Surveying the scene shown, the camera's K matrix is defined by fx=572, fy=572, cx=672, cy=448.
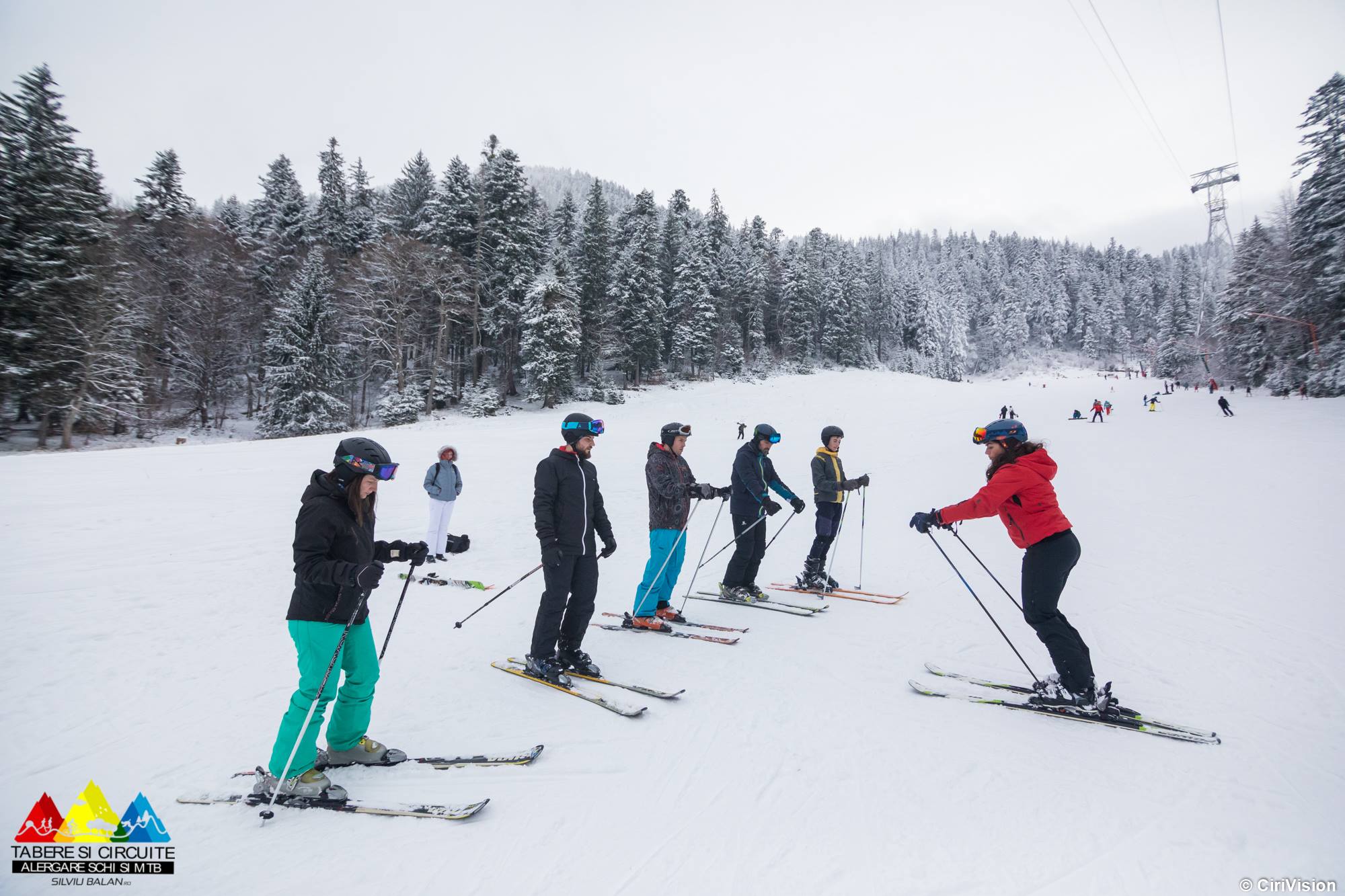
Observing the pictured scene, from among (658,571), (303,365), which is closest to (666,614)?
(658,571)

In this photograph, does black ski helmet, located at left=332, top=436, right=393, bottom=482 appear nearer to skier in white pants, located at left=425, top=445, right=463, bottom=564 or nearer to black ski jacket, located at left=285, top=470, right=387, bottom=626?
black ski jacket, located at left=285, top=470, right=387, bottom=626

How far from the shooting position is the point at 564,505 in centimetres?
513

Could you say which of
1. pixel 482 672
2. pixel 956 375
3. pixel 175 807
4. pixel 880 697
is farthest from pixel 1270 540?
pixel 956 375

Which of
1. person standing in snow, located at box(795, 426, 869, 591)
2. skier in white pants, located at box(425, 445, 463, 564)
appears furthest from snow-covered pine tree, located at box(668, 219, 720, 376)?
person standing in snow, located at box(795, 426, 869, 591)

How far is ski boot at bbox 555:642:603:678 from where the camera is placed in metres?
5.17

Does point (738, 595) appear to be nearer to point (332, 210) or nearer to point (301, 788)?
point (301, 788)

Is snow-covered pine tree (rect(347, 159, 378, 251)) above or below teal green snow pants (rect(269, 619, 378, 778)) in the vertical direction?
above

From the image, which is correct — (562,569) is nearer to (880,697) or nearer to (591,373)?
(880,697)

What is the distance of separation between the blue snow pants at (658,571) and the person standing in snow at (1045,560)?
3196 millimetres

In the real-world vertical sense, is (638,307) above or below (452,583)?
above

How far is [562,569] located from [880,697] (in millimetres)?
2922

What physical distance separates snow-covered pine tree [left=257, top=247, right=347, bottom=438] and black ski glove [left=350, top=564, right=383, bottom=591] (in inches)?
1291

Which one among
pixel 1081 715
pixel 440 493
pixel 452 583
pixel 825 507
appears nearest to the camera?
pixel 1081 715

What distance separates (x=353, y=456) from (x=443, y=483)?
6.41m
